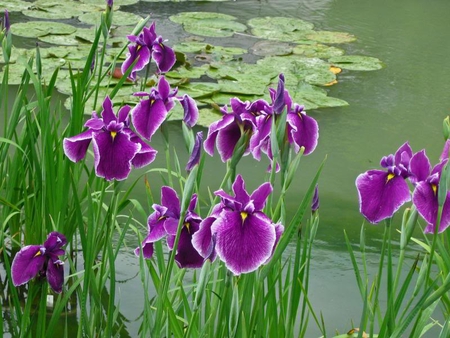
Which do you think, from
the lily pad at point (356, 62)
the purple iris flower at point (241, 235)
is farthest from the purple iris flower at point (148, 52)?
the lily pad at point (356, 62)

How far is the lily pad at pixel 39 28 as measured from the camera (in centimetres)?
425

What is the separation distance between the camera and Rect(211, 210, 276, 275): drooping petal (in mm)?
1093

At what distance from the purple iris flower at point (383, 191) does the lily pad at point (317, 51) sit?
307cm

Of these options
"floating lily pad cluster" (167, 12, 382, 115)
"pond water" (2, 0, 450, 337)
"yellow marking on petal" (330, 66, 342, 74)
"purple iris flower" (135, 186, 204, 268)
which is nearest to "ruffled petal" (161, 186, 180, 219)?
"purple iris flower" (135, 186, 204, 268)

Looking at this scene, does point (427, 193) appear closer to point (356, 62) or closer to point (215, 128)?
point (215, 128)

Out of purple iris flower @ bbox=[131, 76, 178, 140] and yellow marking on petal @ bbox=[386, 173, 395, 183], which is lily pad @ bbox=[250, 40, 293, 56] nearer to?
purple iris flower @ bbox=[131, 76, 178, 140]

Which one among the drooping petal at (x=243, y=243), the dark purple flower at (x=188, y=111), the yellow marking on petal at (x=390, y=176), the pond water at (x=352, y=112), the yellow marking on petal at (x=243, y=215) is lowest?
the pond water at (x=352, y=112)

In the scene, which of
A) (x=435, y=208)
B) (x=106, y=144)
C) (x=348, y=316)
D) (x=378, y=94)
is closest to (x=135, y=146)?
(x=106, y=144)

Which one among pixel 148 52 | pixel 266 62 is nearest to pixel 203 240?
pixel 148 52

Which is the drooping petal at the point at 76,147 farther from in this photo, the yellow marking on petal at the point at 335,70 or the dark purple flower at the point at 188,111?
the yellow marking on petal at the point at 335,70

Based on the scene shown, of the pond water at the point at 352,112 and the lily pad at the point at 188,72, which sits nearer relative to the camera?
the pond water at the point at 352,112

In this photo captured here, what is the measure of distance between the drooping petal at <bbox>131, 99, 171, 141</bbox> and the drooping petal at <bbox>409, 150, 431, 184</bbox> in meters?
0.50

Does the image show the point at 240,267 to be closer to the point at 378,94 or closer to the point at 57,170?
the point at 57,170

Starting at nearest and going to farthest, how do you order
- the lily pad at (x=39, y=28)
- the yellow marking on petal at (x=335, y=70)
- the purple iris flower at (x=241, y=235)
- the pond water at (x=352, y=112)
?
the purple iris flower at (x=241, y=235) < the pond water at (x=352, y=112) < the yellow marking on petal at (x=335, y=70) < the lily pad at (x=39, y=28)
